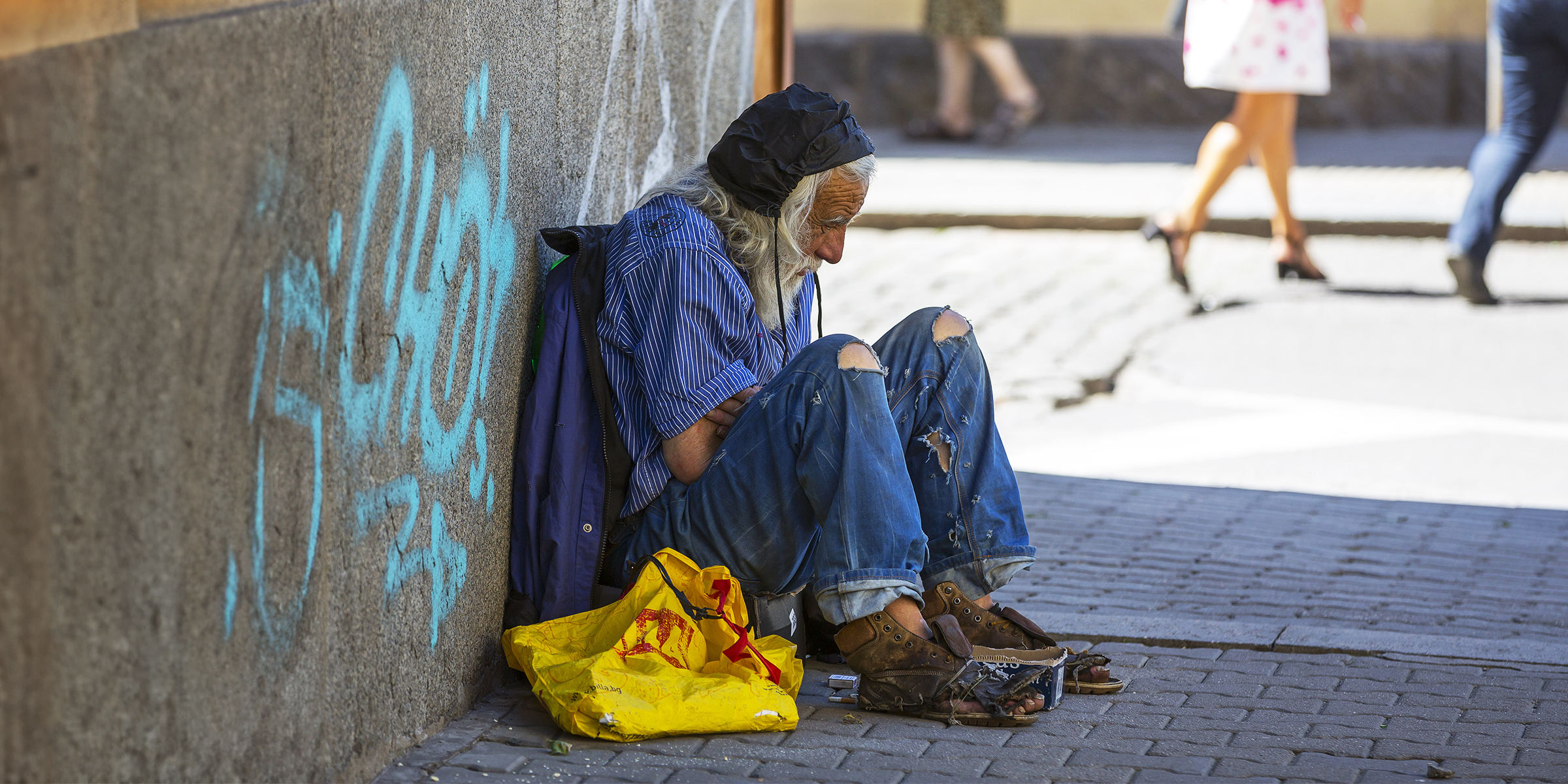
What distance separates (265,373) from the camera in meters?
2.47

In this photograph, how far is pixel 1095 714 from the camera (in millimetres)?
3385

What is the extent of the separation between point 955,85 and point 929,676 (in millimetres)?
10514

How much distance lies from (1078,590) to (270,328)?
7.71 feet

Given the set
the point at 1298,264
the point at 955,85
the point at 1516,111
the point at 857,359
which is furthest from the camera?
the point at 955,85

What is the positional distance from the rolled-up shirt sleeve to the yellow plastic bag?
0.27 m

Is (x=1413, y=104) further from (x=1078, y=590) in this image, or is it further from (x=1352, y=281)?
(x=1078, y=590)

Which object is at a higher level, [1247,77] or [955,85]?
[1247,77]

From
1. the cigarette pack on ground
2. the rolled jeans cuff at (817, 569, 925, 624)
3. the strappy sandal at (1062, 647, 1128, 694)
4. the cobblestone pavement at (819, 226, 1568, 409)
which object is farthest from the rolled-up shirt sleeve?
the cobblestone pavement at (819, 226, 1568, 409)

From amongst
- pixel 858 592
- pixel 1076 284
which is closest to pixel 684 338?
pixel 858 592

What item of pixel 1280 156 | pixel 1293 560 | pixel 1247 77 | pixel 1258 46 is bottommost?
pixel 1293 560

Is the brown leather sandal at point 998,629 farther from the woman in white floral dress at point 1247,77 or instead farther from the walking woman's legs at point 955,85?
the walking woman's legs at point 955,85

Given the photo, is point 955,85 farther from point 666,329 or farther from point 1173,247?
point 666,329

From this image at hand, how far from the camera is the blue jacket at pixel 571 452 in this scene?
341cm

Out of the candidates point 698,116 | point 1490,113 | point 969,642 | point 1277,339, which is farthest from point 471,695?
point 1490,113
